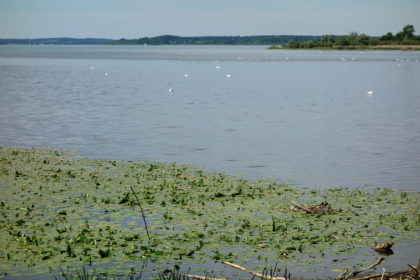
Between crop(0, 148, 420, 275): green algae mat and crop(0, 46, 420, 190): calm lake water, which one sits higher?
crop(0, 148, 420, 275): green algae mat

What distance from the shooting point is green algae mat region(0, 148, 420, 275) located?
1430 centimetres

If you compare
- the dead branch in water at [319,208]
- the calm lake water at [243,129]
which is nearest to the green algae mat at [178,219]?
the dead branch in water at [319,208]

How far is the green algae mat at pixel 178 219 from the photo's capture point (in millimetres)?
14305

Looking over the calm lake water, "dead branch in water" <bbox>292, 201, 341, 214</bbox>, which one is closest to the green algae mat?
"dead branch in water" <bbox>292, 201, 341, 214</bbox>

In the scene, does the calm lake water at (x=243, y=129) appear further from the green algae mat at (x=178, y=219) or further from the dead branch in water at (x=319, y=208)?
the dead branch in water at (x=319, y=208)

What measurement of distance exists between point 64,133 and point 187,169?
40.5 ft

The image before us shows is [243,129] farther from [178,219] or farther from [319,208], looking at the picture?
[178,219]

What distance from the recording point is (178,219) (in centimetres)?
1691

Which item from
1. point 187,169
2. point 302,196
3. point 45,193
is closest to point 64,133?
point 187,169

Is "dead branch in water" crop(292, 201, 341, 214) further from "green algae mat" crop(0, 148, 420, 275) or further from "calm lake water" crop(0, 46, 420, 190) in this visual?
"calm lake water" crop(0, 46, 420, 190)

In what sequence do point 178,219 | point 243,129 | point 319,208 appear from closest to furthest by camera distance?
point 178,219, point 319,208, point 243,129

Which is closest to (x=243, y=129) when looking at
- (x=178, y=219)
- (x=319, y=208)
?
(x=319, y=208)

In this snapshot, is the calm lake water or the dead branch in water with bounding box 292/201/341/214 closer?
the dead branch in water with bounding box 292/201/341/214

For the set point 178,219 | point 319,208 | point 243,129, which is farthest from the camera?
point 243,129
